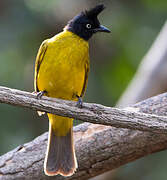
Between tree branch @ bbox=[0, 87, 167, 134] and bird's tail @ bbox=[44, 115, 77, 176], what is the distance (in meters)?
1.03

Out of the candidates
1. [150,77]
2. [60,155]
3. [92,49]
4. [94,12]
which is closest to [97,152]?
[60,155]

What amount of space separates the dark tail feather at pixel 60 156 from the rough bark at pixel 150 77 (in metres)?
2.16

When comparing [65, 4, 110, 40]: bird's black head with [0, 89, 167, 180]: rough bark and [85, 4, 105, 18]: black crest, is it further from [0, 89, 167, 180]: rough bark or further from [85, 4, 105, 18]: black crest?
[0, 89, 167, 180]: rough bark

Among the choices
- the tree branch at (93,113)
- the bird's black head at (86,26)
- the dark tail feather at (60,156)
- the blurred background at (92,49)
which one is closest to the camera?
the tree branch at (93,113)

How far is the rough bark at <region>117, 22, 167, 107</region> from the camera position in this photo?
7.46 m

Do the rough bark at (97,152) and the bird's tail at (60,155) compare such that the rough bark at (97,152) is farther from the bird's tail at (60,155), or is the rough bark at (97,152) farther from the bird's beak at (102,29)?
the bird's beak at (102,29)

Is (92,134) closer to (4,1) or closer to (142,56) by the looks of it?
(142,56)

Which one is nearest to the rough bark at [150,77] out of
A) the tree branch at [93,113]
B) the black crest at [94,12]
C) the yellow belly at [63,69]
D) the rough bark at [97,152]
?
the rough bark at [97,152]

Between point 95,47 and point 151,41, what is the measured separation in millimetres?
1043

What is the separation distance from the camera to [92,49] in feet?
27.6

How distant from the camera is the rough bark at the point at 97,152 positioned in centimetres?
521

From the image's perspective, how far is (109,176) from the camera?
21.5 ft

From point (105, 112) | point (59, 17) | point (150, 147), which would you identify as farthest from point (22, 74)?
point (105, 112)

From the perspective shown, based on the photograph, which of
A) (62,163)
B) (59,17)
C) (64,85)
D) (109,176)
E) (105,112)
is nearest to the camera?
(105,112)
